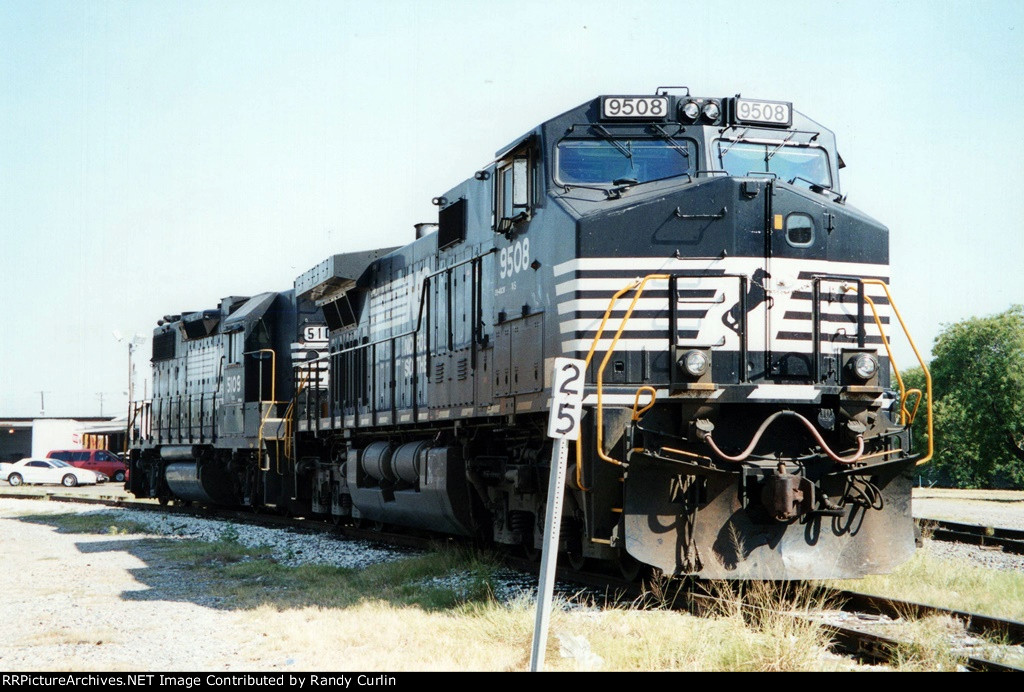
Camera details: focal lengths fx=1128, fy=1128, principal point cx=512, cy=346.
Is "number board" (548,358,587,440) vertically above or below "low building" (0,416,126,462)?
above

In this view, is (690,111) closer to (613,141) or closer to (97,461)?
(613,141)

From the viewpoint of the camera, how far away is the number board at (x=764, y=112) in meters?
9.42

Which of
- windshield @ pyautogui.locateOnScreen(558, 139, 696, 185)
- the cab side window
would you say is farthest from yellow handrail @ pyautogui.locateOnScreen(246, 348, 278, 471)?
windshield @ pyautogui.locateOnScreen(558, 139, 696, 185)

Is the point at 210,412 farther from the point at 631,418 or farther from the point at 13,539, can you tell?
the point at 631,418

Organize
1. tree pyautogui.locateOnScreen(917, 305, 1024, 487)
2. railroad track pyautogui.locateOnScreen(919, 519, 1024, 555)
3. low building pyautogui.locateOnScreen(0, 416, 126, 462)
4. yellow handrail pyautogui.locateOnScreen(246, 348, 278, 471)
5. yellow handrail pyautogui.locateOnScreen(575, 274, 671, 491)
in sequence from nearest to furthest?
yellow handrail pyautogui.locateOnScreen(575, 274, 671, 491) → railroad track pyautogui.locateOnScreen(919, 519, 1024, 555) → yellow handrail pyautogui.locateOnScreen(246, 348, 278, 471) → tree pyautogui.locateOnScreen(917, 305, 1024, 487) → low building pyautogui.locateOnScreen(0, 416, 126, 462)

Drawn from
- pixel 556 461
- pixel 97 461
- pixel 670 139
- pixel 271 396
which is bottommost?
pixel 97 461

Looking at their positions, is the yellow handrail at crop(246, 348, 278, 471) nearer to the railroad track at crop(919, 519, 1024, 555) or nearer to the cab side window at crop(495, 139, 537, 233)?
the cab side window at crop(495, 139, 537, 233)

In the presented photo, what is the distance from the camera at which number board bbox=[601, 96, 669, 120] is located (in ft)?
30.7

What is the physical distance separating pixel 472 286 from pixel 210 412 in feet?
42.0

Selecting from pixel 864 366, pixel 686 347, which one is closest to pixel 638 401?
pixel 686 347

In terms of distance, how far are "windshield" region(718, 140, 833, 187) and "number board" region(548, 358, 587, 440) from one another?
377 centimetres

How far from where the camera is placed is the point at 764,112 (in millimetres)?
9492

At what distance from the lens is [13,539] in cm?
1752

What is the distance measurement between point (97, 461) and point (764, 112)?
4327 cm
